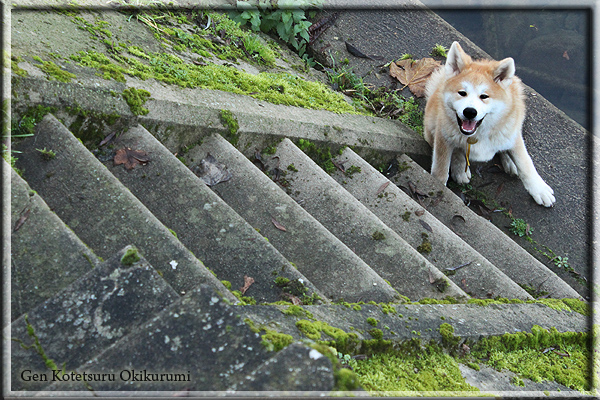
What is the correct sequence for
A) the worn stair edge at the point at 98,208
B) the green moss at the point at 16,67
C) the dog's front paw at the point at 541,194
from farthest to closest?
1. the dog's front paw at the point at 541,194
2. the green moss at the point at 16,67
3. the worn stair edge at the point at 98,208

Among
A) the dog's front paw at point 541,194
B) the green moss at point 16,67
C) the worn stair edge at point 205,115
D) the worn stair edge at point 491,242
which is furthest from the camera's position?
the dog's front paw at point 541,194

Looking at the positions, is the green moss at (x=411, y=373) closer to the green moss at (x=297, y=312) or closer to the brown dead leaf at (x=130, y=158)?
the green moss at (x=297, y=312)

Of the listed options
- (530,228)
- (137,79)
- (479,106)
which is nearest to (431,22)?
(479,106)

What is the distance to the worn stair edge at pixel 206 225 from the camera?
6.24 feet

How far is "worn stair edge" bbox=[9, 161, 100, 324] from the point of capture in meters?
1.44

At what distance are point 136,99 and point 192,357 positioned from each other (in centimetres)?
163

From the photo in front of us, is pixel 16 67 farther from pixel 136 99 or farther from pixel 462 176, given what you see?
pixel 462 176

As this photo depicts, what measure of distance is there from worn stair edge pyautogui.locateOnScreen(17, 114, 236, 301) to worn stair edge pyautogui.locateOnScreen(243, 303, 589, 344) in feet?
0.83

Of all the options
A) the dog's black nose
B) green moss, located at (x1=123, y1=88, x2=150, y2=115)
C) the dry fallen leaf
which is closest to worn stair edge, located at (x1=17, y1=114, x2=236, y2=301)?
green moss, located at (x1=123, y1=88, x2=150, y2=115)

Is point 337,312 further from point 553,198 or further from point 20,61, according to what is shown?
point 553,198

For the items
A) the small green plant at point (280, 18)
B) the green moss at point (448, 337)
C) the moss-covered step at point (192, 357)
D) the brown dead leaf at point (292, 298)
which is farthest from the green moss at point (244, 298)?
the small green plant at point (280, 18)

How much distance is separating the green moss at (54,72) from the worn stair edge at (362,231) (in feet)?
4.21

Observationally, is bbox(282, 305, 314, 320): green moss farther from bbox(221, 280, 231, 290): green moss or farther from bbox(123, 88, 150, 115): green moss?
bbox(123, 88, 150, 115): green moss

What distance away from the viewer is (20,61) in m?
2.13
